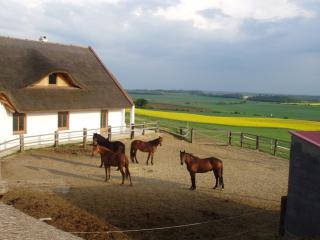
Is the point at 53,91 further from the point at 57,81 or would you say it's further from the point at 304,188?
the point at 304,188

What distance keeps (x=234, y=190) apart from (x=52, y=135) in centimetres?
1247

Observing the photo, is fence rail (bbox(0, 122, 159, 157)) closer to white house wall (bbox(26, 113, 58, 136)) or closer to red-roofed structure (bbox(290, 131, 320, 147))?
white house wall (bbox(26, 113, 58, 136))

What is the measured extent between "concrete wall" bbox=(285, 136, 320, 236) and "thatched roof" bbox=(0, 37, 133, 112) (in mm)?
15273

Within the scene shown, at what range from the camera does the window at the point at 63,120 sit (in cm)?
2417

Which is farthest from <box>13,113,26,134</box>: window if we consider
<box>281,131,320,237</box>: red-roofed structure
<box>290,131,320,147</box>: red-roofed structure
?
<box>290,131,320,147</box>: red-roofed structure

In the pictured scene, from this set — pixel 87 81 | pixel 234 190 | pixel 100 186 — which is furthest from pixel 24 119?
pixel 234 190

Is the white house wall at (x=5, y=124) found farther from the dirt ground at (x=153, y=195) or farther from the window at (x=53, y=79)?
the window at (x=53, y=79)

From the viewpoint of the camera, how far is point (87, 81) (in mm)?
26891

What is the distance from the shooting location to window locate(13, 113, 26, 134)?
21781 millimetres

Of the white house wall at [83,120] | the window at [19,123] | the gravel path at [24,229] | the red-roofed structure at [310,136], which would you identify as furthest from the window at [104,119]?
the red-roofed structure at [310,136]

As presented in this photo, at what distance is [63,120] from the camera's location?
24.4 metres

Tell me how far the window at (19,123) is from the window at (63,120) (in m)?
2.41

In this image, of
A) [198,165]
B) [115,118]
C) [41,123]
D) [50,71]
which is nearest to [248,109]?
[115,118]

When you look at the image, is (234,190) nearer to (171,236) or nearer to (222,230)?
(222,230)
